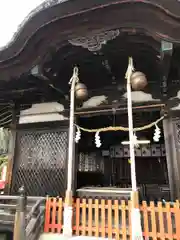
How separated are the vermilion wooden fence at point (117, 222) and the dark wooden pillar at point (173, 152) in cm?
73

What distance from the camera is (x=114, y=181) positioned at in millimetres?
11242

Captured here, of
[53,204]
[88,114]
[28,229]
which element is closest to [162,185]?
[88,114]

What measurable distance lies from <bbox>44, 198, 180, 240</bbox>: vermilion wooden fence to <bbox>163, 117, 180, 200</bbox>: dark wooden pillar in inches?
28.9

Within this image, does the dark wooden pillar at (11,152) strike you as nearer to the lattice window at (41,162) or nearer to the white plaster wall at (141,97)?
the lattice window at (41,162)

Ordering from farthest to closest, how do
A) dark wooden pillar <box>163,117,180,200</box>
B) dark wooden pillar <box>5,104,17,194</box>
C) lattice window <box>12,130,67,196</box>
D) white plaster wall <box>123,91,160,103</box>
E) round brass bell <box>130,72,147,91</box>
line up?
dark wooden pillar <box>5,104,17,194</box> < lattice window <box>12,130,67,196</box> < white plaster wall <box>123,91,160,103</box> < dark wooden pillar <box>163,117,180,200</box> < round brass bell <box>130,72,147,91</box>

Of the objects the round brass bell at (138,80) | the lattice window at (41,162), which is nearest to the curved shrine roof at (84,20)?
the round brass bell at (138,80)

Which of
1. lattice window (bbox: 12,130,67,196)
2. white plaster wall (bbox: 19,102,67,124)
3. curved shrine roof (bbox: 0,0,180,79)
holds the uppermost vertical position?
curved shrine roof (bbox: 0,0,180,79)

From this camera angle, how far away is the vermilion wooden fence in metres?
3.93

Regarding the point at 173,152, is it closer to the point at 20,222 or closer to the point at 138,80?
the point at 138,80

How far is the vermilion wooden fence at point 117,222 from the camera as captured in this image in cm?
393

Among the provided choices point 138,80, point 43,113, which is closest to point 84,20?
point 138,80

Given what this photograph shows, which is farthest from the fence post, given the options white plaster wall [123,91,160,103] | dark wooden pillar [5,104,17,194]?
white plaster wall [123,91,160,103]

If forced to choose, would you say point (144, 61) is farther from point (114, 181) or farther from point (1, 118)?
point (114, 181)

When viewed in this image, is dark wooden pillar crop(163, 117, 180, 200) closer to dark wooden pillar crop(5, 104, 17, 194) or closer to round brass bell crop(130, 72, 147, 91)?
round brass bell crop(130, 72, 147, 91)
